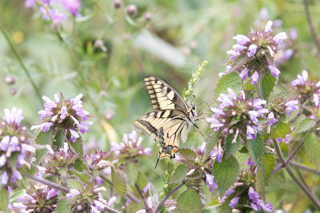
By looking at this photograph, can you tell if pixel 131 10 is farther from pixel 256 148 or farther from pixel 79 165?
pixel 256 148

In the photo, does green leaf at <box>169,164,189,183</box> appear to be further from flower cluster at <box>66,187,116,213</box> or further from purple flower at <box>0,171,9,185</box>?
purple flower at <box>0,171,9,185</box>

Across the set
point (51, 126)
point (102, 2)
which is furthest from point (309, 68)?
point (102, 2)

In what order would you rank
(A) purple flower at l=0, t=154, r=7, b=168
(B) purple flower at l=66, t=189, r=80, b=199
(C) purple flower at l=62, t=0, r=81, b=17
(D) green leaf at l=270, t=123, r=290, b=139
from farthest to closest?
1. (C) purple flower at l=62, t=0, r=81, b=17
2. (D) green leaf at l=270, t=123, r=290, b=139
3. (B) purple flower at l=66, t=189, r=80, b=199
4. (A) purple flower at l=0, t=154, r=7, b=168

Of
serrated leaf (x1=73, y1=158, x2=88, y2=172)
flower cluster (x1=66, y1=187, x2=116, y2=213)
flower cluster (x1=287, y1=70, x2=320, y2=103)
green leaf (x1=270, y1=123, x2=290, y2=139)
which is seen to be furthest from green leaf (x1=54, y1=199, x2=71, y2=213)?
flower cluster (x1=287, y1=70, x2=320, y2=103)

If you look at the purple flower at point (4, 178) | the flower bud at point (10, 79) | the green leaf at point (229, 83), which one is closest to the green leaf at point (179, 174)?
the green leaf at point (229, 83)

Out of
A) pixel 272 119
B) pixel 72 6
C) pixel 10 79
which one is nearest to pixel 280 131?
pixel 272 119
